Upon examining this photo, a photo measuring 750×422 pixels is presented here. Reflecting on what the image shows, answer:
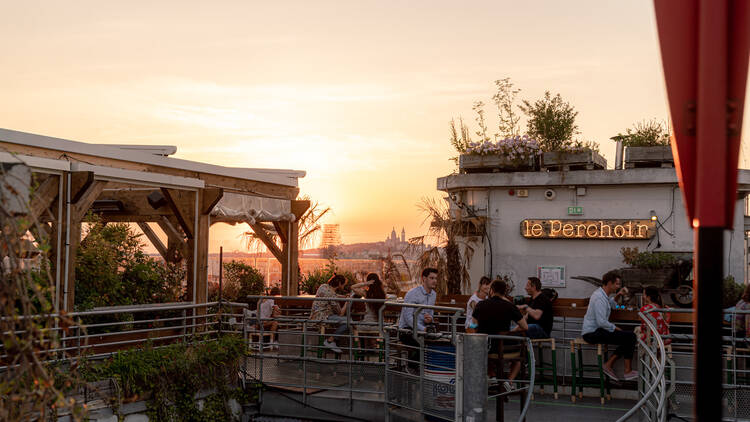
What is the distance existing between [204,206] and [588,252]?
8.52 m

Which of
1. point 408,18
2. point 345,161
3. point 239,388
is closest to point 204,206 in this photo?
point 239,388

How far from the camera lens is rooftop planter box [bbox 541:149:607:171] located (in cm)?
1695

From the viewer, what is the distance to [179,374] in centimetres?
1034

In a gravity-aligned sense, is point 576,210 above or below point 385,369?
above

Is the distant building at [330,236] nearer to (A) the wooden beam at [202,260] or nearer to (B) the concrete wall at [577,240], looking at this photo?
(B) the concrete wall at [577,240]

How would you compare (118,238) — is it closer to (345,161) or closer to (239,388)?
(239,388)

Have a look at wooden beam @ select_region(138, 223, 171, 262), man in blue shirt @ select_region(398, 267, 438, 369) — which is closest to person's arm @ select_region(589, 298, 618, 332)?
man in blue shirt @ select_region(398, 267, 438, 369)

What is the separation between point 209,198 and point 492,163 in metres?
7.37

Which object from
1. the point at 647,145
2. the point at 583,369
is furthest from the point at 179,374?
the point at 647,145

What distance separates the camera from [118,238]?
12.9m

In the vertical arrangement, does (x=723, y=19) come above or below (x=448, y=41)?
below

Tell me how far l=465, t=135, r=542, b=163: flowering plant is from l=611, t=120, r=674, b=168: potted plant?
2.01 metres

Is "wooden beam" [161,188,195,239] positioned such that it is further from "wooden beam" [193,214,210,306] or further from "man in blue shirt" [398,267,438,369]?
"man in blue shirt" [398,267,438,369]

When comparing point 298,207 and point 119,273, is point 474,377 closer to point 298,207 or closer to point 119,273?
point 119,273
